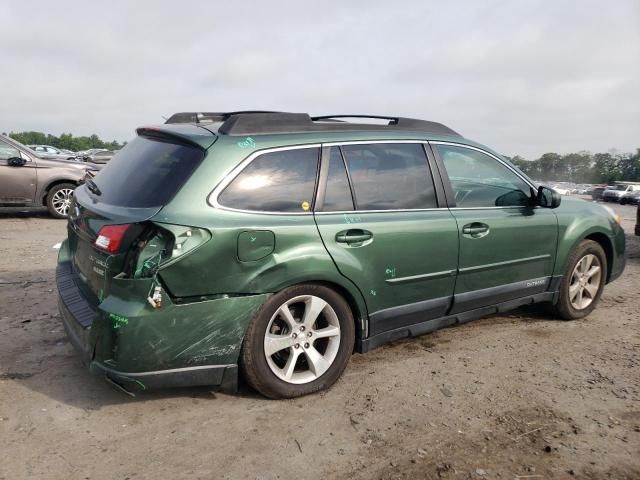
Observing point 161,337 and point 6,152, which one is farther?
point 6,152

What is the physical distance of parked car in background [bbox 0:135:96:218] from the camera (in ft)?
32.0

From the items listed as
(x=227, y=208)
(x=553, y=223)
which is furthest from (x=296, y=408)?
(x=553, y=223)

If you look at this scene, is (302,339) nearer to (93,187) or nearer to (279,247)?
(279,247)

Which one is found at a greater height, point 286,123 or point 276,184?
point 286,123

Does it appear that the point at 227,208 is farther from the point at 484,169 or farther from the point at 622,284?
the point at 622,284

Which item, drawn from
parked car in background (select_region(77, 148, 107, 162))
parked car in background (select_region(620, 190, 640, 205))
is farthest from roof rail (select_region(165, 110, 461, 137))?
parked car in background (select_region(620, 190, 640, 205))

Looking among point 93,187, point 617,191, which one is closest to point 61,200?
point 93,187

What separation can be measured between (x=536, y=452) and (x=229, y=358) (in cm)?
165

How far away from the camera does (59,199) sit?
33.6 feet

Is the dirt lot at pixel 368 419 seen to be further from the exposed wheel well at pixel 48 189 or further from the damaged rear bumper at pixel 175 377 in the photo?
the exposed wheel well at pixel 48 189

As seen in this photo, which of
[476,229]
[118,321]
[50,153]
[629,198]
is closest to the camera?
[118,321]

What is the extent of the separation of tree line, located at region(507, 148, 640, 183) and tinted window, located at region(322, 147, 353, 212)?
93686mm

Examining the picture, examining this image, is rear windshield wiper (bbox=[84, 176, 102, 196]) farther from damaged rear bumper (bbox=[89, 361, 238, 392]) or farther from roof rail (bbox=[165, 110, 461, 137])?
damaged rear bumper (bbox=[89, 361, 238, 392])

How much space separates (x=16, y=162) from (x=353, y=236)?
348 inches
